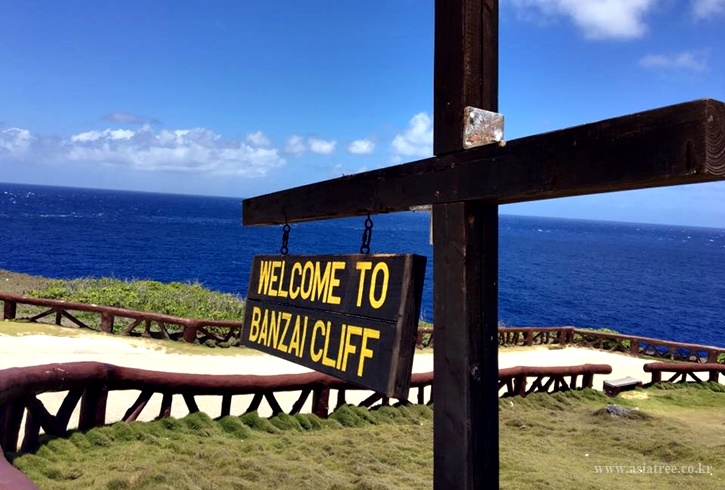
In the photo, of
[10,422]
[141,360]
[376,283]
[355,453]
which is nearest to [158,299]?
[141,360]

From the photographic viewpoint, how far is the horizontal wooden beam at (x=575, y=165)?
1728 mm

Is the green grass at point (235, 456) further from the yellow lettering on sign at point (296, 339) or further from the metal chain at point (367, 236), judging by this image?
the metal chain at point (367, 236)

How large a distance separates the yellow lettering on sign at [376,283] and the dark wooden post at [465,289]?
0.79ft

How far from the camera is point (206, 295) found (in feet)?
68.6

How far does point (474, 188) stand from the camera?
2.35 m

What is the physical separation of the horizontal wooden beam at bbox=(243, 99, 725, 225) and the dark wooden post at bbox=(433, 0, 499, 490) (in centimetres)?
11

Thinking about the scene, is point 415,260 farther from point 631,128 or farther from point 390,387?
point 631,128

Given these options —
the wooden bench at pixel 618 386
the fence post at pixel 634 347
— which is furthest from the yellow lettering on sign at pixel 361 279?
the fence post at pixel 634 347

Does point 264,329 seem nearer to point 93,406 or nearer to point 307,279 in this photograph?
point 307,279

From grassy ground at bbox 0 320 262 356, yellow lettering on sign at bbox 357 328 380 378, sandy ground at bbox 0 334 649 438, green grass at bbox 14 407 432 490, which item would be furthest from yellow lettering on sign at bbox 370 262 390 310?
grassy ground at bbox 0 320 262 356

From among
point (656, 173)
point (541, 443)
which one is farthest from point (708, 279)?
point (656, 173)

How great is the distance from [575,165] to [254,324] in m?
2.42

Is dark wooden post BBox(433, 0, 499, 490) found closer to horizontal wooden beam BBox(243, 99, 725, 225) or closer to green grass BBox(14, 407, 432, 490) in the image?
horizontal wooden beam BBox(243, 99, 725, 225)

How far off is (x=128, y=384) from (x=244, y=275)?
183ft
